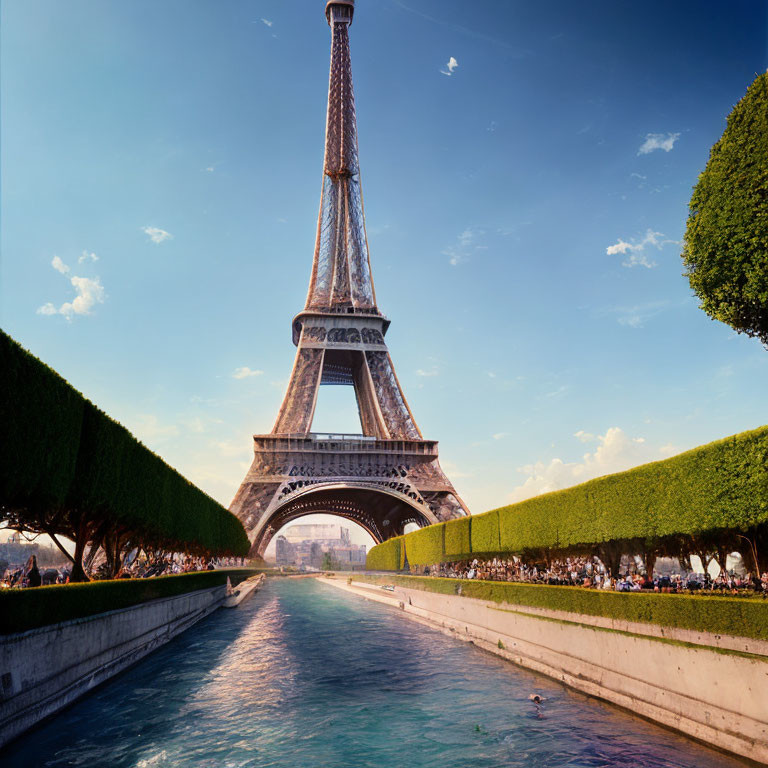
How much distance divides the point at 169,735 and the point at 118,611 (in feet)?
18.0

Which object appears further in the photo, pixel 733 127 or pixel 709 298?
pixel 709 298

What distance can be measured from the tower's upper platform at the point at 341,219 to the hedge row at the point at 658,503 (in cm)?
4064

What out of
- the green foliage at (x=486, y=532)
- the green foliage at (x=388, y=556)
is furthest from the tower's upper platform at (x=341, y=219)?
the green foliage at (x=486, y=532)

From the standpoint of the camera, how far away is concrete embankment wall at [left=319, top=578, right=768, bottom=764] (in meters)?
7.71

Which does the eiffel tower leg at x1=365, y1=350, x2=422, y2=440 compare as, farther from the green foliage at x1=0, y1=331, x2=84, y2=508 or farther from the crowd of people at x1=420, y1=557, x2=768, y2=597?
the green foliage at x1=0, y1=331, x2=84, y2=508

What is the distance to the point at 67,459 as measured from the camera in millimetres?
11875

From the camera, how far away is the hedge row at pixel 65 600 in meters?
8.36

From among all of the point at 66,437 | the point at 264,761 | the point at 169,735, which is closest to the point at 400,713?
the point at 264,761

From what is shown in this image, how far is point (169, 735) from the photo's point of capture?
8523mm

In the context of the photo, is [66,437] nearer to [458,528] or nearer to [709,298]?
[709,298]

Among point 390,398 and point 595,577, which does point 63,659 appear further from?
point 390,398

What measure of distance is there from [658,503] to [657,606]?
4.39 m

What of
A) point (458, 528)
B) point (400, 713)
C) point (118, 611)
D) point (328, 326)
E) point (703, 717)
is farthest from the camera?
point (328, 326)

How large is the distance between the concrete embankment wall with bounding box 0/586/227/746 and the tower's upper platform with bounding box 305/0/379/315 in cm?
4626
